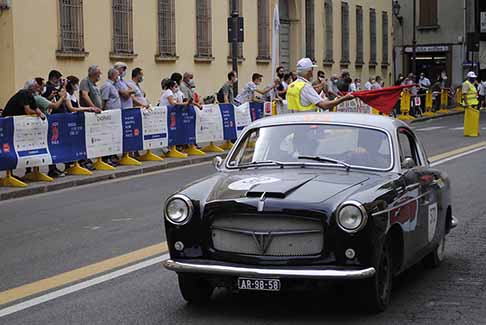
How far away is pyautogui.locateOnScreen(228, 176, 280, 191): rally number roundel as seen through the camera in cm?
727

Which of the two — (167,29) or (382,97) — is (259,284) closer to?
(382,97)

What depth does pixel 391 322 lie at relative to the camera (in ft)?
22.9

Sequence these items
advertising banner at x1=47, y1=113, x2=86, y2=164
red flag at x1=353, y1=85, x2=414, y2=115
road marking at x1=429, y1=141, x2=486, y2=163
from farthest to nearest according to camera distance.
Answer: road marking at x1=429, y1=141, x2=486, y2=163
advertising banner at x1=47, y1=113, x2=86, y2=164
red flag at x1=353, y1=85, x2=414, y2=115

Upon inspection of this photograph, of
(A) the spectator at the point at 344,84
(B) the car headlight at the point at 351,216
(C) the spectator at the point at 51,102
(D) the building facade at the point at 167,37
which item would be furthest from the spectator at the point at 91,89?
(A) the spectator at the point at 344,84

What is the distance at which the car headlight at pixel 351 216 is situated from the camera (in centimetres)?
680

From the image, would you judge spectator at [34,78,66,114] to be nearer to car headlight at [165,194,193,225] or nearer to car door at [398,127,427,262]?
car door at [398,127,427,262]

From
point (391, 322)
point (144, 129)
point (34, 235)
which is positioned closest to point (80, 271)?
point (34, 235)

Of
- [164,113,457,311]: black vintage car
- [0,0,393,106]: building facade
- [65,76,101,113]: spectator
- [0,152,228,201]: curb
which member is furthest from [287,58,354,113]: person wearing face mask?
[0,0,393,106]: building facade

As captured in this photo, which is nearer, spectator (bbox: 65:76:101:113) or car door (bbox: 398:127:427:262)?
car door (bbox: 398:127:427:262)

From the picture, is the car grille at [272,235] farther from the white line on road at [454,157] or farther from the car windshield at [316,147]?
the white line on road at [454,157]

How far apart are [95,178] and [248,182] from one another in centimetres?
1033

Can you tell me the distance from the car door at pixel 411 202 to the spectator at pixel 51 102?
975cm

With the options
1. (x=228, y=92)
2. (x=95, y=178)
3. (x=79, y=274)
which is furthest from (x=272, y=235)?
(x=228, y=92)

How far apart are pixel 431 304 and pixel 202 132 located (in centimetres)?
1478
